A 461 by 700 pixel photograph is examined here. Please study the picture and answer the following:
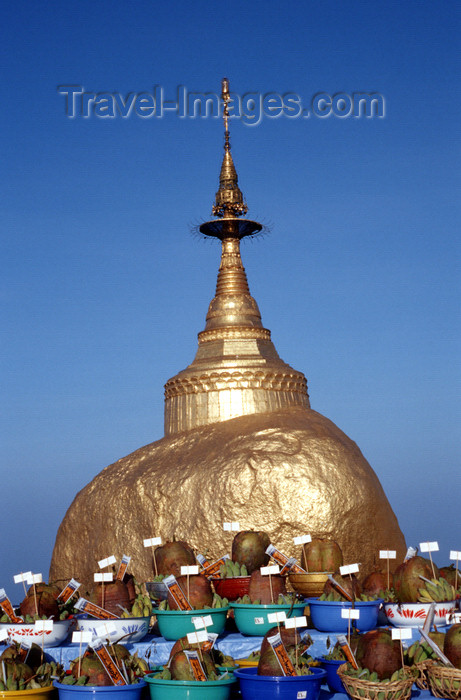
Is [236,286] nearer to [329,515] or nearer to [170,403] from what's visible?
[170,403]

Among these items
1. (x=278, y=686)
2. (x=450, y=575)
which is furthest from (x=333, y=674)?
(x=450, y=575)

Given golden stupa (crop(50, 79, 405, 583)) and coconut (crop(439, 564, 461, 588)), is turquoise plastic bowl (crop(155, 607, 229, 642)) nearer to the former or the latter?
coconut (crop(439, 564, 461, 588))

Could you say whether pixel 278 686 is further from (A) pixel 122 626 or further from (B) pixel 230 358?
(B) pixel 230 358

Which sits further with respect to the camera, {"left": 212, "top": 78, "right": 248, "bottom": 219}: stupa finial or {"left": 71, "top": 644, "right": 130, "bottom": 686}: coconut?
{"left": 212, "top": 78, "right": 248, "bottom": 219}: stupa finial

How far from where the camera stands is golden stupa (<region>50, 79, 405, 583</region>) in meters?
12.7

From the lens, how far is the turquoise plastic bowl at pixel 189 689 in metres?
6.05

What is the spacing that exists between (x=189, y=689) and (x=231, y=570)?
308 cm

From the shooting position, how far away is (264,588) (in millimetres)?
8164

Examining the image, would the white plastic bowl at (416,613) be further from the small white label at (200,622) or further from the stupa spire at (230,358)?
the stupa spire at (230,358)

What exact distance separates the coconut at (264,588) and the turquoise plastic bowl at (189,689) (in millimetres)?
1944

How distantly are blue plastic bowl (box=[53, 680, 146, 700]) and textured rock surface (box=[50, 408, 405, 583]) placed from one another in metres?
6.52

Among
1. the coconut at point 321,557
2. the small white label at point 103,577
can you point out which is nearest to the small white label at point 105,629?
the small white label at point 103,577

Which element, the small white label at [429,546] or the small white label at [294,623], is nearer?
the small white label at [294,623]

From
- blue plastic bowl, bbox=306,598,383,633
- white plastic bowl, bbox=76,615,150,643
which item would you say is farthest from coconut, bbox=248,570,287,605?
white plastic bowl, bbox=76,615,150,643
